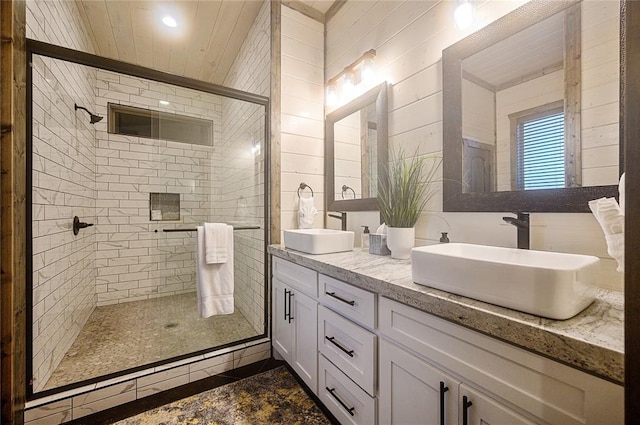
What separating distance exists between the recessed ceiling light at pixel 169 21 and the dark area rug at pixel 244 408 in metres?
3.01

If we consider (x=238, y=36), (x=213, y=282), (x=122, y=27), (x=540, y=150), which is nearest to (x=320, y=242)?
(x=213, y=282)

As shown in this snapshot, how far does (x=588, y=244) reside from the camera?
95cm

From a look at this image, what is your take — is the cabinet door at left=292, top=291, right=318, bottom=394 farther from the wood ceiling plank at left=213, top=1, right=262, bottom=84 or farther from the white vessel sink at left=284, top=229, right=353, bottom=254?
the wood ceiling plank at left=213, top=1, right=262, bottom=84

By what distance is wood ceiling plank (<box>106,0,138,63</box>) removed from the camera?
2.25m

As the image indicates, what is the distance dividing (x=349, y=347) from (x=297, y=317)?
0.53m

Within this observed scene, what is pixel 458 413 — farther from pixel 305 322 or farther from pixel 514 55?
pixel 514 55

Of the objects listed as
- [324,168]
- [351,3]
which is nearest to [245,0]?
[351,3]

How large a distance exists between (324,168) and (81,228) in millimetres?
2228

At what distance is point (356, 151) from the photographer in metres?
2.03

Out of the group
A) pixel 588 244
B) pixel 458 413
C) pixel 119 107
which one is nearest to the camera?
pixel 458 413

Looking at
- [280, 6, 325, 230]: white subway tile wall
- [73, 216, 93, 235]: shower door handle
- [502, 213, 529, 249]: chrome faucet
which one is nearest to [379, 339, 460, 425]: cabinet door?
[502, 213, 529, 249]: chrome faucet

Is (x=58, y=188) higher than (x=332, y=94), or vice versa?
(x=332, y=94)

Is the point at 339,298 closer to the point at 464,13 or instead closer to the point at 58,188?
the point at 464,13

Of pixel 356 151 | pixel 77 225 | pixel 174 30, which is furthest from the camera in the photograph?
pixel 174 30
